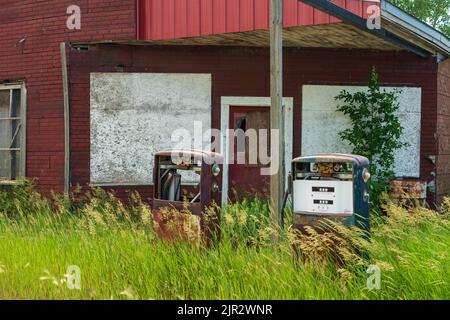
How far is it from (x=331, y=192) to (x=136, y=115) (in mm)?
6042

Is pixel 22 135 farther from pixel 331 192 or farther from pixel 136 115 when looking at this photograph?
pixel 331 192

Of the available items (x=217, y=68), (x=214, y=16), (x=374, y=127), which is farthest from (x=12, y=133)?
(x=374, y=127)

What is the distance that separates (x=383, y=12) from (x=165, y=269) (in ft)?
17.4

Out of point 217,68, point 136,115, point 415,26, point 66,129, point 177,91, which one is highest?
point 415,26

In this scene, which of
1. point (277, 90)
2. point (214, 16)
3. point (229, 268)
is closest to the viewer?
point (229, 268)

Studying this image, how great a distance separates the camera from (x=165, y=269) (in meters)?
5.73

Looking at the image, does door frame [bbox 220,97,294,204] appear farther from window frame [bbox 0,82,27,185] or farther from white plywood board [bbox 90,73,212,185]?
window frame [bbox 0,82,27,185]

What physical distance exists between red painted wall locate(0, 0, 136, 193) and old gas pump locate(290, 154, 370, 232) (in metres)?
5.92

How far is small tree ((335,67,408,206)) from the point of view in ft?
34.9

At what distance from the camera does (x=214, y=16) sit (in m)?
9.92

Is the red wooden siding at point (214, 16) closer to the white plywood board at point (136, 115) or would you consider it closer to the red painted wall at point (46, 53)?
the red painted wall at point (46, 53)

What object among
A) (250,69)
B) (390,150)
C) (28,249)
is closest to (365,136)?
(390,150)

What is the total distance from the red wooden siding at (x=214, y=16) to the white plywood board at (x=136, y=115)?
94 centimetres

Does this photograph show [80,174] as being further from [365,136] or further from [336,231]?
[336,231]
